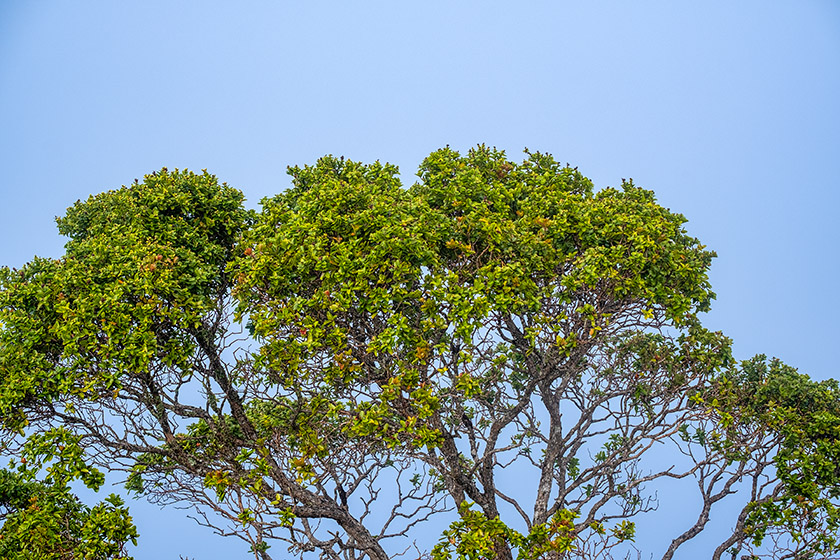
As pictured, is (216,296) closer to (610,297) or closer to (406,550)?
(406,550)

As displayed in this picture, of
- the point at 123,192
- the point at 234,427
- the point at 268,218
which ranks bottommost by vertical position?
the point at 234,427

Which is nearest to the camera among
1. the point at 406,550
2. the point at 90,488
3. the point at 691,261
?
the point at 90,488

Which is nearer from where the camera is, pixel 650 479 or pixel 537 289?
pixel 537 289

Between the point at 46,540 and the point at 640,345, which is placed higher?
the point at 640,345

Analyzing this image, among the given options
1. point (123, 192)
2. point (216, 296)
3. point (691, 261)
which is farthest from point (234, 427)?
point (691, 261)

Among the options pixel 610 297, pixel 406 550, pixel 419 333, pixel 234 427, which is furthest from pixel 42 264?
pixel 610 297

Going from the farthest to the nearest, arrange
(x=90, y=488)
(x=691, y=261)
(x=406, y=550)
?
(x=406, y=550)
(x=691, y=261)
(x=90, y=488)

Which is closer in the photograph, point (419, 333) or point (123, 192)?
point (419, 333)

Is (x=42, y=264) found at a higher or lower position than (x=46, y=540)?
higher

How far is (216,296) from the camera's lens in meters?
13.2

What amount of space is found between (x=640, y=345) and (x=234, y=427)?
23.6 feet

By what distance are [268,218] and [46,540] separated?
18.4 feet

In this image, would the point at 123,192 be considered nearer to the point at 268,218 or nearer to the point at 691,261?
the point at 268,218

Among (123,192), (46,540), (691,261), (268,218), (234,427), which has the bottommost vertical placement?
(46,540)
